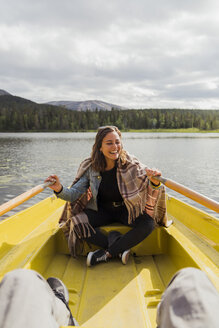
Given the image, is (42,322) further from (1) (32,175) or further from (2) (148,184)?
(1) (32,175)

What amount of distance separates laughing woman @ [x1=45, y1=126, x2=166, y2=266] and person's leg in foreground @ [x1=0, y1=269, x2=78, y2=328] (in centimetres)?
150

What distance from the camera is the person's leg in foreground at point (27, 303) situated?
112 cm

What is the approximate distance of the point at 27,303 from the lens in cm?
119

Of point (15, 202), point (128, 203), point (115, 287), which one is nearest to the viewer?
point (15, 202)

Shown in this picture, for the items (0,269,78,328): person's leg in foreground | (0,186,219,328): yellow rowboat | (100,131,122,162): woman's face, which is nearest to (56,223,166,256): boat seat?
(0,186,219,328): yellow rowboat

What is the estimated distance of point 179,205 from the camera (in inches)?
167

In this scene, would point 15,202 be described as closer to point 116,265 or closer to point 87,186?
point 87,186

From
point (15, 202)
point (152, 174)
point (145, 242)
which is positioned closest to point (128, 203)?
point (152, 174)

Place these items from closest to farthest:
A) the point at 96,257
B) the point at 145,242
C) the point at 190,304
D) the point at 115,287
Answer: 1. the point at 190,304
2. the point at 115,287
3. the point at 96,257
4. the point at 145,242

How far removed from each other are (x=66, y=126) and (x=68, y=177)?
88290 millimetres

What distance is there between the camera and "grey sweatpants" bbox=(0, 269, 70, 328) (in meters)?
1.12

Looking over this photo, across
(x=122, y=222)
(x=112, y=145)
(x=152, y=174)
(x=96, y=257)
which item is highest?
(x=112, y=145)

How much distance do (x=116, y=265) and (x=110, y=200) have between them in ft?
2.43

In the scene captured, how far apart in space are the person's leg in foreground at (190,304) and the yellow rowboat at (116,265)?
906 millimetres
